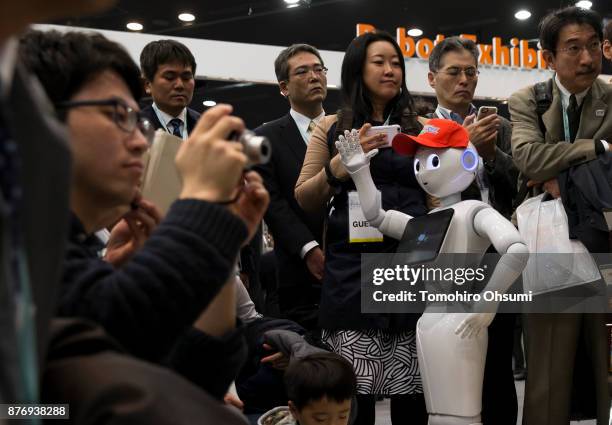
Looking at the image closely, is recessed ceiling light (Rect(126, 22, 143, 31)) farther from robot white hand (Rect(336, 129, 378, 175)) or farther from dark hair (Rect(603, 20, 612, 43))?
robot white hand (Rect(336, 129, 378, 175))

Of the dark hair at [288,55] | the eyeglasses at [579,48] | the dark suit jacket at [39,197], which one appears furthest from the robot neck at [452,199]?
the dark suit jacket at [39,197]

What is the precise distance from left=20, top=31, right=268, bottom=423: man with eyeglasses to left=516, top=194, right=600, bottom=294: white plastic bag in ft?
6.48

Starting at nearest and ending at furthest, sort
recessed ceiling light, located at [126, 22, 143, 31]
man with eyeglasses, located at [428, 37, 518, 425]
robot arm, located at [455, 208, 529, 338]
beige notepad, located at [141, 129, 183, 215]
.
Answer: beige notepad, located at [141, 129, 183, 215] → robot arm, located at [455, 208, 529, 338] → man with eyeglasses, located at [428, 37, 518, 425] → recessed ceiling light, located at [126, 22, 143, 31]

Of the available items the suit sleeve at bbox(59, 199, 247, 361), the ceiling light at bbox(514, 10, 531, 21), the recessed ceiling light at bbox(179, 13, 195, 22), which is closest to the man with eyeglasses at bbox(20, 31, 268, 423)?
the suit sleeve at bbox(59, 199, 247, 361)

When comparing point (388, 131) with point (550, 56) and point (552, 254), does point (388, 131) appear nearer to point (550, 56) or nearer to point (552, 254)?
point (552, 254)

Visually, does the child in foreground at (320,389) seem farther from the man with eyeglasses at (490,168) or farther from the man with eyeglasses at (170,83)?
the man with eyeglasses at (170,83)

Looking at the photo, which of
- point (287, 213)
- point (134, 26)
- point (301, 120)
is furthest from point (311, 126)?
point (134, 26)

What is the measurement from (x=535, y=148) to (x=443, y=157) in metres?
0.47

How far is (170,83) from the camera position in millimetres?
3928

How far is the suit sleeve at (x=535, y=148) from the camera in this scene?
3.35 metres

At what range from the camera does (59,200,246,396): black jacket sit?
1.09 meters

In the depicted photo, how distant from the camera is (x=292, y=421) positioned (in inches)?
124

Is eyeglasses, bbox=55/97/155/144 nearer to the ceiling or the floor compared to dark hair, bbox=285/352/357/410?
nearer to the ceiling

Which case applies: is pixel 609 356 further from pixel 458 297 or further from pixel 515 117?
pixel 515 117
